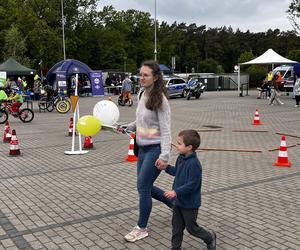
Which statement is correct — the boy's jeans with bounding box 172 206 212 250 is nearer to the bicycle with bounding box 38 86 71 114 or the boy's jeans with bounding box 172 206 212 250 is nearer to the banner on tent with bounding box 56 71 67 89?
the bicycle with bounding box 38 86 71 114

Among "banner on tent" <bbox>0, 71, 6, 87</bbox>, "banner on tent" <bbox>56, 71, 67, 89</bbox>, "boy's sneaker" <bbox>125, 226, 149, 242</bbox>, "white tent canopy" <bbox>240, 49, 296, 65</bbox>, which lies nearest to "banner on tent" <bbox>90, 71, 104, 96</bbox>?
"banner on tent" <bbox>56, 71, 67, 89</bbox>

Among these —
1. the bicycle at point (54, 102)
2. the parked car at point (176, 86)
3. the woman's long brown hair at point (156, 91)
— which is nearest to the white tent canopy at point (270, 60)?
the parked car at point (176, 86)

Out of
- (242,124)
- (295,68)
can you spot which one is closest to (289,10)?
(295,68)

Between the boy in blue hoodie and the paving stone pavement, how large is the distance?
1.74 feet

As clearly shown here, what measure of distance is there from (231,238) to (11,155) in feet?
21.0

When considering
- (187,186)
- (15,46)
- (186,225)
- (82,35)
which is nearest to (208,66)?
(82,35)

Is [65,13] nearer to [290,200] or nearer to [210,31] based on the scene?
[290,200]

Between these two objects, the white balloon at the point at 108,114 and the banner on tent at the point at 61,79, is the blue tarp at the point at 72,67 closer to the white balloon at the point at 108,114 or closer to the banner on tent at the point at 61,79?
the banner on tent at the point at 61,79

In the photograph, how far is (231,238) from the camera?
4.53 m

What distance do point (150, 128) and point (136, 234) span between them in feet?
3.81

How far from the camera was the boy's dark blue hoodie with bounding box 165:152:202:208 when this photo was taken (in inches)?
146

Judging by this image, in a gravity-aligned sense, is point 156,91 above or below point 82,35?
below

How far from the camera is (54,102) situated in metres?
21.8

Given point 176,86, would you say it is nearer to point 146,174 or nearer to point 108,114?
point 108,114
